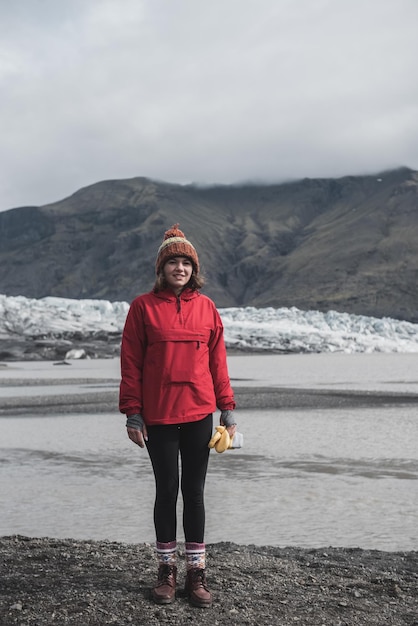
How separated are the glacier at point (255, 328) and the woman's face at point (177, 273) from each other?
52.8 meters

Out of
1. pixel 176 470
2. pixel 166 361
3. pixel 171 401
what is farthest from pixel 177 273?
pixel 176 470

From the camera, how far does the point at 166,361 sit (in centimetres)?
468

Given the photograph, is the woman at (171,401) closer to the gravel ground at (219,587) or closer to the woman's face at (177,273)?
the woman's face at (177,273)

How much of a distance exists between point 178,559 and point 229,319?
6347 centimetres

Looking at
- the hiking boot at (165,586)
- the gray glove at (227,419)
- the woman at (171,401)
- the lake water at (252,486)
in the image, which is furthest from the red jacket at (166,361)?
the lake water at (252,486)

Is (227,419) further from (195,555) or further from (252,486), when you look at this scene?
(252,486)

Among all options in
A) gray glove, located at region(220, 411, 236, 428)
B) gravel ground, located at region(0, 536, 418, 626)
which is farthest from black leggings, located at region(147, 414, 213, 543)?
gravel ground, located at region(0, 536, 418, 626)

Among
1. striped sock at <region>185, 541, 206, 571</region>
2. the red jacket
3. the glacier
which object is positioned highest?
the red jacket

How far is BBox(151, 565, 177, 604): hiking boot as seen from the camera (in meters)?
4.52

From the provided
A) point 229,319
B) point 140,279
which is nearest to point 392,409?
point 229,319

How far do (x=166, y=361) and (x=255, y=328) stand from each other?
198 ft

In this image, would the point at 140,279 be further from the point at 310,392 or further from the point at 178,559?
the point at 178,559

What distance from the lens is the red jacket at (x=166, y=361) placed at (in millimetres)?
4668

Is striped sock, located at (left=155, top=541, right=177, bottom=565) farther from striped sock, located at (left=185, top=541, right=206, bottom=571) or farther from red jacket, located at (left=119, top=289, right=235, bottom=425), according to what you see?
red jacket, located at (left=119, top=289, right=235, bottom=425)
